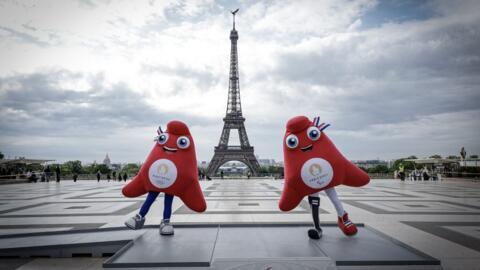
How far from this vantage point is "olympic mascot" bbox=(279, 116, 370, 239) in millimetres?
4824

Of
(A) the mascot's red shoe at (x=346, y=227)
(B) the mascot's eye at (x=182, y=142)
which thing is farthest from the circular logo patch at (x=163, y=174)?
(A) the mascot's red shoe at (x=346, y=227)

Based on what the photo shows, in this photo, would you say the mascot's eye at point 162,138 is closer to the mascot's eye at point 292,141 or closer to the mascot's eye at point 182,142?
the mascot's eye at point 182,142

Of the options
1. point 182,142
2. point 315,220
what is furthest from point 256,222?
point 182,142

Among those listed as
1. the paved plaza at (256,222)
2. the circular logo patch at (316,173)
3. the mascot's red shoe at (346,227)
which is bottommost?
the paved plaza at (256,222)

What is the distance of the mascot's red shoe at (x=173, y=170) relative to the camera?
5035mm

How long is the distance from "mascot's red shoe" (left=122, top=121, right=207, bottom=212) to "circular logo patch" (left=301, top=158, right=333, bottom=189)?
5.69ft

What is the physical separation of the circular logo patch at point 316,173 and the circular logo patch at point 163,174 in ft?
6.85

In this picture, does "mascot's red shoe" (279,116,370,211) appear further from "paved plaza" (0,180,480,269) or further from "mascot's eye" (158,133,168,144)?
"mascot's eye" (158,133,168,144)

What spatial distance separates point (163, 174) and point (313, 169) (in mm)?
2395

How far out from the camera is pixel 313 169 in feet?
15.7

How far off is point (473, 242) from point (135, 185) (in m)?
5.78

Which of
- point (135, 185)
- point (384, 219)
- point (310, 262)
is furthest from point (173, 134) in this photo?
point (384, 219)

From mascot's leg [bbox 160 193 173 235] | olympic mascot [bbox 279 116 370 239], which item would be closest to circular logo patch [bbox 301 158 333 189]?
olympic mascot [bbox 279 116 370 239]

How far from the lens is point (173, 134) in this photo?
5312 mm
